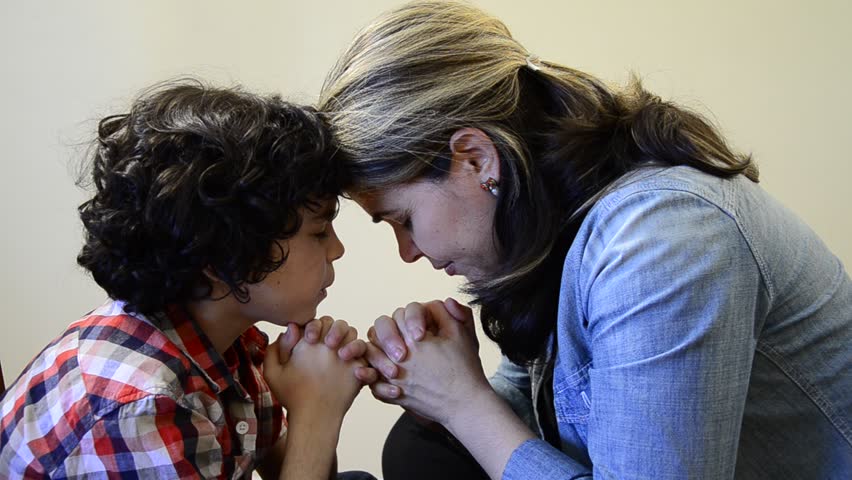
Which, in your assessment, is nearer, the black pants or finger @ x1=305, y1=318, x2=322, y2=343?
finger @ x1=305, y1=318, x2=322, y2=343

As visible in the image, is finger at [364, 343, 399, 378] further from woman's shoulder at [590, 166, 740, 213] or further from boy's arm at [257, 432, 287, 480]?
woman's shoulder at [590, 166, 740, 213]

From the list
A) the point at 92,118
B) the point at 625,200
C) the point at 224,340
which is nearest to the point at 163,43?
the point at 92,118

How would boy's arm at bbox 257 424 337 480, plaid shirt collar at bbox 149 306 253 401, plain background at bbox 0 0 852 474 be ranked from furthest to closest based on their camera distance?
1. plain background at bbox 0 0 852 474
2. boy's arm at bbox 257 424 337 480
3. plaid shirt collar at bbox 149 306 253 401

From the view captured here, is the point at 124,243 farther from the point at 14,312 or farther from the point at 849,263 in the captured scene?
the point at 849,263

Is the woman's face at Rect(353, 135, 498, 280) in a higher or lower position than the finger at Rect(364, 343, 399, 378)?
higher

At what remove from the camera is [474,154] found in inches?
34.4

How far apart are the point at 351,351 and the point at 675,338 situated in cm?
46

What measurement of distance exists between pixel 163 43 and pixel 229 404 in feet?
3.07

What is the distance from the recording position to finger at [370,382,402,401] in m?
0.98

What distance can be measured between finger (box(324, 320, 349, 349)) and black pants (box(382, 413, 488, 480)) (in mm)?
264

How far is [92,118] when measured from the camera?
5.09 ft

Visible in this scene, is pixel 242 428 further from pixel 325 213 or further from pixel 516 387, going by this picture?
pixel 516 387

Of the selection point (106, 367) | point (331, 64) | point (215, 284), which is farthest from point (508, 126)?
point (331, 64)

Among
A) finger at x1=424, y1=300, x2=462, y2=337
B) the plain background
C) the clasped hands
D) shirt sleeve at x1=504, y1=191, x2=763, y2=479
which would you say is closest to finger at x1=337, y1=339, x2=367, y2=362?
the clasped hands
